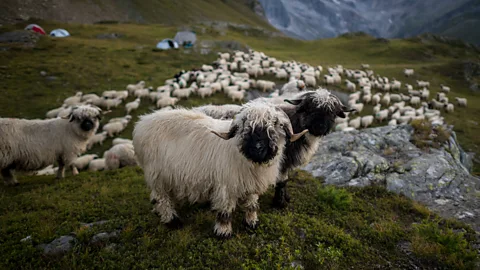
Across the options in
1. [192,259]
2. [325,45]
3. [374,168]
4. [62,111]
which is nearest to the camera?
[192,259]

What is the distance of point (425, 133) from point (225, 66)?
22.6m

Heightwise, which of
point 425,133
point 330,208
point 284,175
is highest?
point 425,133

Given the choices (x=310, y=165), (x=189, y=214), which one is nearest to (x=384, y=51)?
(x=310, y=165)

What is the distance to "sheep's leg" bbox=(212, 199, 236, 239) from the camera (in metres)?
4.59

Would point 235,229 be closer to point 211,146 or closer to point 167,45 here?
point 211,146

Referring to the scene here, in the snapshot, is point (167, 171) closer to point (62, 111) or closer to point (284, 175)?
point (284, 175)

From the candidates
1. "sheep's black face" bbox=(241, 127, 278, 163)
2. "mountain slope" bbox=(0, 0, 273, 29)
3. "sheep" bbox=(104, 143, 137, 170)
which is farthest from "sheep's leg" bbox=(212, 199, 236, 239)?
"mountain slope" bbox=(0, 0, 273, 29)

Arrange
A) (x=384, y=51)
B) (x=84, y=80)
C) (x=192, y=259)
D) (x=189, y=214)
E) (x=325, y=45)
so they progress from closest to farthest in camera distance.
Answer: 1. (x=192, y=259)
2. (x=189, y=214)
3. (x=84, y=80)
4. (x=384, y=51)
5. (x=325, y=45)

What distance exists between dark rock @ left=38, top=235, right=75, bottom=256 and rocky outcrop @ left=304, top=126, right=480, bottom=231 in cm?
680

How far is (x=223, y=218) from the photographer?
15.5 ft

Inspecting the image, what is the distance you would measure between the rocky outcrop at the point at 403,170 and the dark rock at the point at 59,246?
22.3 ft

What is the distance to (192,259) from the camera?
14.2ft

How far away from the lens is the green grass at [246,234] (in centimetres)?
438

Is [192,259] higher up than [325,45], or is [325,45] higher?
[325,45]
